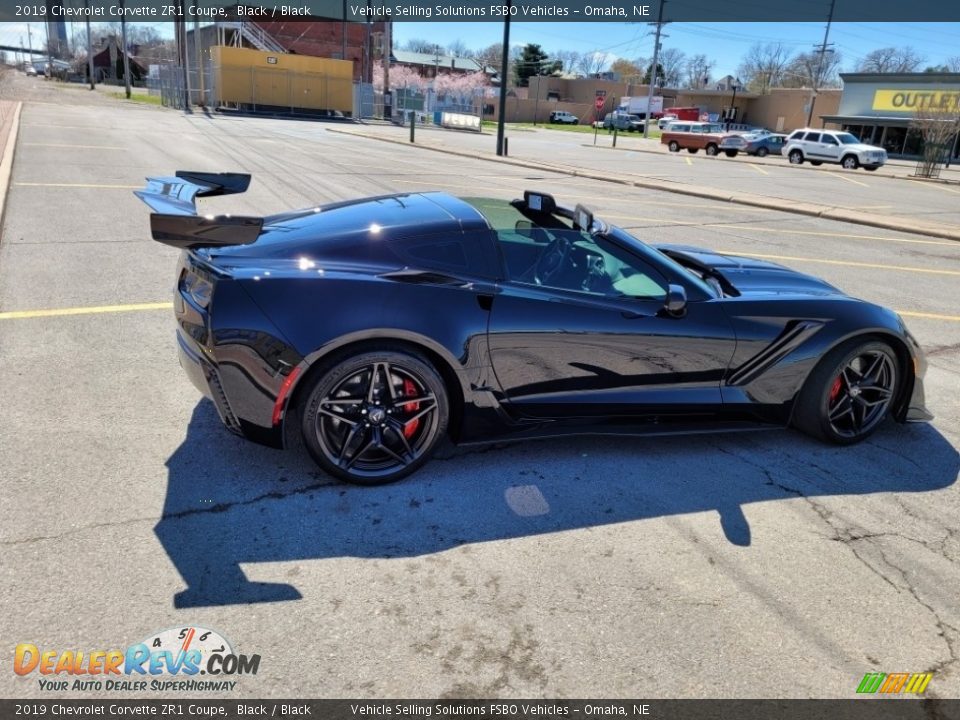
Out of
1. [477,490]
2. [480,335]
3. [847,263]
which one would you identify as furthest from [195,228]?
[847,263]

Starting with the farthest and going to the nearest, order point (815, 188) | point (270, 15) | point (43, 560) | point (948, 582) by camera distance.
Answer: point (270, 15)
point (815, 188)
point (948, 582)
point (43, 560)

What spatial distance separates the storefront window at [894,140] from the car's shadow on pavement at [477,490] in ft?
181

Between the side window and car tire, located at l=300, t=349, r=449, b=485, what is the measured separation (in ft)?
2.65

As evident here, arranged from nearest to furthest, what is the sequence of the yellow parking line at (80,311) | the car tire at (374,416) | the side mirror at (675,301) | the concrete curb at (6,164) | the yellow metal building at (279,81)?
the car tire at (374,416)
the side mirror at (675,301)
the yellow parking line at (80,311)
the concrete curb at (6,164)
the yellow metal building at (279,81)

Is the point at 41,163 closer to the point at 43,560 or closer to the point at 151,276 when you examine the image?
the point at 151,276

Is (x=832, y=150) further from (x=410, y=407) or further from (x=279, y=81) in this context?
(x=410, y=407)

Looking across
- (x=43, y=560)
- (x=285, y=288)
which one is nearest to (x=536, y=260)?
(x=285, y=288)

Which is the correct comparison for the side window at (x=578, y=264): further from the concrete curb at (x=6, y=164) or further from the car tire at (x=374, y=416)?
the concrete curb at (x=6, y=164)

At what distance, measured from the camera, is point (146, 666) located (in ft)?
7.78

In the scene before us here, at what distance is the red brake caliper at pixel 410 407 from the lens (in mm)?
3473

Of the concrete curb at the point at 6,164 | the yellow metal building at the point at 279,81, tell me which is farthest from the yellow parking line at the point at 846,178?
the yellow metal building at the point at 279,81

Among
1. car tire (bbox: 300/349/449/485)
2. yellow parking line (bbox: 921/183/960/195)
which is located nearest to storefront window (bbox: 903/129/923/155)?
yellow parking line (bbox: 921/183/960/195)

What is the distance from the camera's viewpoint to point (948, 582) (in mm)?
3072

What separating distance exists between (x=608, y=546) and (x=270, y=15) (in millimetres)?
76309
